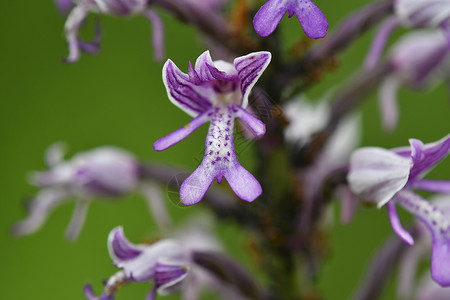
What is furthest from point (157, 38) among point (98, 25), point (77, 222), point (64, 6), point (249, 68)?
point (77, 222)

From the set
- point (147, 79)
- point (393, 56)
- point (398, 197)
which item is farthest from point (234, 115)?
point (147, 79)

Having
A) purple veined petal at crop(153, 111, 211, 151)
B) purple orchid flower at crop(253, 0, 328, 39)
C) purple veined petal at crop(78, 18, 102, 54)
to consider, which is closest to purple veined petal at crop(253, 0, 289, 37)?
purple orchid flower at crop(253, 0, 328, 39)

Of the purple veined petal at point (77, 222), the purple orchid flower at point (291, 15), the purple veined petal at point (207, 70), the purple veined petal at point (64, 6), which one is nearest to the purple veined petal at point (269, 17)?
the purple orchid flower at point (291, 15)

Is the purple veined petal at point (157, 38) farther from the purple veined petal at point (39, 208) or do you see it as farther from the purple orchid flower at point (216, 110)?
the purple veined petal at point (39, 208)

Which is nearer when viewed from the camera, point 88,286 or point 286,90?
point 88,286

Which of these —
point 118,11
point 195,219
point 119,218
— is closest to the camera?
point 118,11

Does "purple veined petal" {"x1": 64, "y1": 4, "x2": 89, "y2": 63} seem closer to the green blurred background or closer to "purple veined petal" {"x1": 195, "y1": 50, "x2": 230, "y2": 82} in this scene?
"purple veined petal" {"x1": 195, "y1": 50, "x2": 230, "y2": 82}

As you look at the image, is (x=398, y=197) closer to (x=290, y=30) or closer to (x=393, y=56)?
(x=393, y=56)
